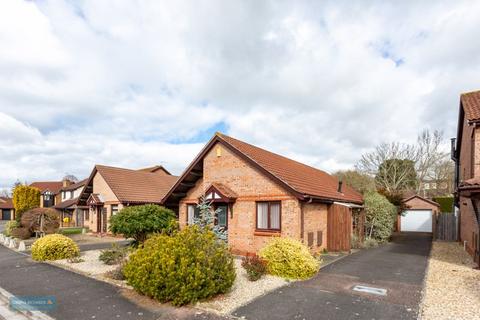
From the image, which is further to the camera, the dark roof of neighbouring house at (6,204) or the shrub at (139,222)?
the dark roof of neighbouring house at (6,204)

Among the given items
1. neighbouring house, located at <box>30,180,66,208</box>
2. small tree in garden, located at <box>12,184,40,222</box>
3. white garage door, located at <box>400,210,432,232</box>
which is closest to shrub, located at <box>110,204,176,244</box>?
small tree in garden, located at <box>12,184,40,222</box>

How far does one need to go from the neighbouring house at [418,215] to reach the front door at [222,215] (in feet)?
71.6

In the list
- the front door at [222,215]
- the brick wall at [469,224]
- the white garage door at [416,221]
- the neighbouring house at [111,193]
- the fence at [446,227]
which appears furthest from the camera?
the white garage door at [416,221]

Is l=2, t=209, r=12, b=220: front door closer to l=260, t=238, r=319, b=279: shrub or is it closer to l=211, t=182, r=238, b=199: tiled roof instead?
l=211, t=182, r=238, b=199: tiled roof

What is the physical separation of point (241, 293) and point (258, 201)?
19.6ft

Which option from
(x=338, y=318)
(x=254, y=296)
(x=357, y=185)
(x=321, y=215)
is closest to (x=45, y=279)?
(x=254, y=296)

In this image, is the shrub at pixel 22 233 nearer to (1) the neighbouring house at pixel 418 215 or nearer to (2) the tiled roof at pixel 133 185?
(2) the tiled roof at pixel 133 185

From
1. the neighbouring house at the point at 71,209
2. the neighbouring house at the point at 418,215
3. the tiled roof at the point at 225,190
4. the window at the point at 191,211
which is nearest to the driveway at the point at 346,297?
the tiled roof at the point at 225,190

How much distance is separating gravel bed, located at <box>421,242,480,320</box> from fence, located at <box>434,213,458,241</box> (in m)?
11.2

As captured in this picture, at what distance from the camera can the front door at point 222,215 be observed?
15227 mm

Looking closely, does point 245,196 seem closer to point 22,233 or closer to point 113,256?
point 113,256

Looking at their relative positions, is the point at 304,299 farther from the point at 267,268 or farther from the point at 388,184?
the point at 388,184

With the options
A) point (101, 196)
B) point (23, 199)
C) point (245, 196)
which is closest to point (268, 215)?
point (245, 196)

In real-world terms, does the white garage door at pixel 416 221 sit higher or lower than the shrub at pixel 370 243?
lower
